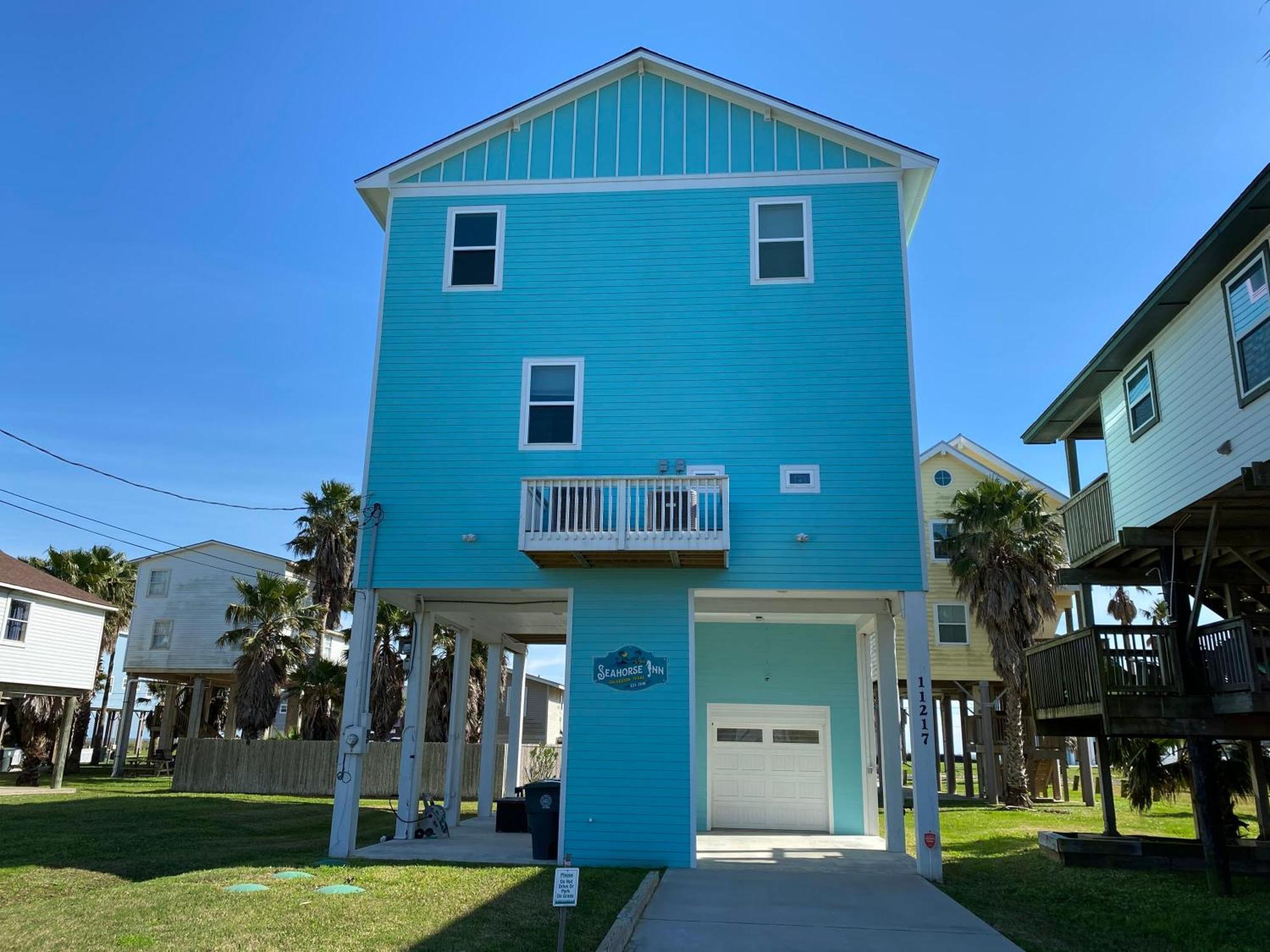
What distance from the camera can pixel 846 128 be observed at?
15148 millimetres

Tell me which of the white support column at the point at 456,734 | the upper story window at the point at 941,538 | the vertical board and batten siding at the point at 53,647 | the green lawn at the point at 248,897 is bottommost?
the green lawn at the point at 248,897

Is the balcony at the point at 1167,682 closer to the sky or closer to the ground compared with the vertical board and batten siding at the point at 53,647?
closer to the ground

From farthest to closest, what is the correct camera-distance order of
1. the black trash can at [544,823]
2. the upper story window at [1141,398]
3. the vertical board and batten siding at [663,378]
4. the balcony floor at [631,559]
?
the upper story window at [1141,398] → the vertical board and batten siding at [663,378] → the black trash can at [544,823] → the balcony floor at [631,559]

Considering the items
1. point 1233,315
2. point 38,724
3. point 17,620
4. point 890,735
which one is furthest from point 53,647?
→ point 1233,315

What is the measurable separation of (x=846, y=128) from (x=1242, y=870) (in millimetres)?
12253

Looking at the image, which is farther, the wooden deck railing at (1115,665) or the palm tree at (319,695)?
the palm tree at (319,695)

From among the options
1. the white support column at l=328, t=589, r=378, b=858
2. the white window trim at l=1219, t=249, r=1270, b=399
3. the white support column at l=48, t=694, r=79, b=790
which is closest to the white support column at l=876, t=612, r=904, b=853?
the white window trim at l=1219, t=249, r=1270, b=399

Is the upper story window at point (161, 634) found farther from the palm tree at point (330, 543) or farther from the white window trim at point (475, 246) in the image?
the white window trim at point (475, 246)

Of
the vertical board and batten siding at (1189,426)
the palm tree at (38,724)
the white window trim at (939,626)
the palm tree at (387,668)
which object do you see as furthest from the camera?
the palm tree at (38,724)

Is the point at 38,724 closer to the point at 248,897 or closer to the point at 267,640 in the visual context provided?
the point at 267,640

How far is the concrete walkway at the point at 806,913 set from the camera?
8.40 m

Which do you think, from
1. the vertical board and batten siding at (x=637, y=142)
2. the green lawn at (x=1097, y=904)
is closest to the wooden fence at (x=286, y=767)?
the green lawn at (x=1097, y=904)

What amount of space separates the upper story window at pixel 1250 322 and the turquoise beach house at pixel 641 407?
13.6 ft

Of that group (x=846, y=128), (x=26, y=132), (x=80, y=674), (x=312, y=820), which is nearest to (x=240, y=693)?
(x=80, y=674)
